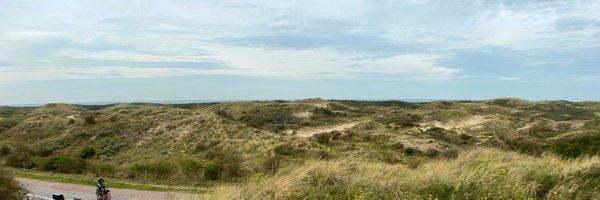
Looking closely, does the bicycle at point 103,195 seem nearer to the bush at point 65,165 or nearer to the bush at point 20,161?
the bush at point 65,165

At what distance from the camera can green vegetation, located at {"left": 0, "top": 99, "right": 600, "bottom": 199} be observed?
20.5 ft

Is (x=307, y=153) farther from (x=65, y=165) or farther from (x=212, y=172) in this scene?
(x=65, y=165)

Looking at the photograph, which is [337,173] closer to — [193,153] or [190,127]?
[193,153]

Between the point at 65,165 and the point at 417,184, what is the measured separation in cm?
2735

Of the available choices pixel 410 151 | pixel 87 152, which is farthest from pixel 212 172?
pixel 410 151

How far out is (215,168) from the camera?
2377 cm

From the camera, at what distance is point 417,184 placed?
20.7 feet

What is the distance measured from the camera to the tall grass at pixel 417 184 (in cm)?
573

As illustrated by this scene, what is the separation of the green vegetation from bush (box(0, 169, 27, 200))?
5.51 meters

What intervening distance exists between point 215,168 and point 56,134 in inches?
1371

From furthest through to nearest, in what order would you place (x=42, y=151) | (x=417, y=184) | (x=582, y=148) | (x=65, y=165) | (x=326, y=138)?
1. (x=326, y=138)
2. (x=42, y=151)
3. (x=65, y=165)
4. (x=582, y=148)
5. (x=417, y=184)

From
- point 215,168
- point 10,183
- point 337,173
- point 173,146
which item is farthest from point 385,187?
point 173,146

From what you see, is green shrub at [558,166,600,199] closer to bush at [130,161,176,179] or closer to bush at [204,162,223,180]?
bush at [204,162,223,180]

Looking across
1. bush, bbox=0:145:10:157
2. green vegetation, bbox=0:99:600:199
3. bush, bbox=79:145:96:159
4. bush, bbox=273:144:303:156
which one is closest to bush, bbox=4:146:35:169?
green vegetation, bbox=0:99:600:199
